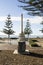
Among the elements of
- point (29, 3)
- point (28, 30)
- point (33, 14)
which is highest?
point (29, 3)

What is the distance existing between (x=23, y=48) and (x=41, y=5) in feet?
14.3

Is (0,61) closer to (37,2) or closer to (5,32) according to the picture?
(37,2)

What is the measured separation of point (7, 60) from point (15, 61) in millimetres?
547

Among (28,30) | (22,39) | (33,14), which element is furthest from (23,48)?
(28,30)

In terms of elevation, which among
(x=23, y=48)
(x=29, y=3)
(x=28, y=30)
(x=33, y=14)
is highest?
(x=29, y=3)

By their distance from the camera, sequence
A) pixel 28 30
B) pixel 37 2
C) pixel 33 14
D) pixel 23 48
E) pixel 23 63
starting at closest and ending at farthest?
pixel 23 63 → pixel 37 2 → pixel 23 48 → pixel 33 14 → pixel 28 30

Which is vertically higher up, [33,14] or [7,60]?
[33,14]

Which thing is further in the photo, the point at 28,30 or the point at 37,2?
the point at 28,30

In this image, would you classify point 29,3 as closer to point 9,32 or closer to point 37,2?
point 37,2

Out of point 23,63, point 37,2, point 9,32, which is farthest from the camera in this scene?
point 9,32

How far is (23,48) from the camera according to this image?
16781 millimetres

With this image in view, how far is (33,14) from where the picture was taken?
17875 millimetres

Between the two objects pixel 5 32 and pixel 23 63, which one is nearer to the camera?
pixel 23 63

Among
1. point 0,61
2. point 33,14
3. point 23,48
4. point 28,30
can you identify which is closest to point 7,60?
point 0,61
